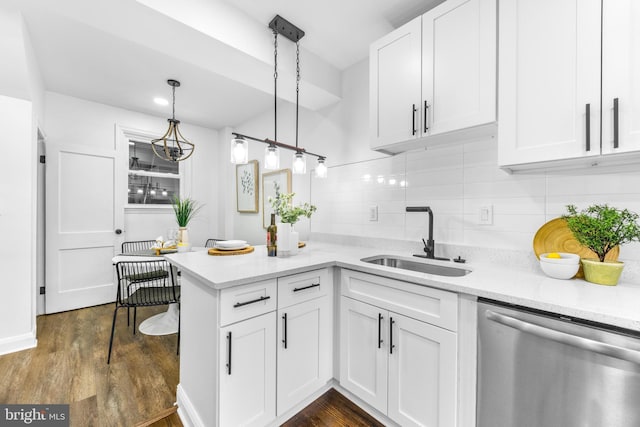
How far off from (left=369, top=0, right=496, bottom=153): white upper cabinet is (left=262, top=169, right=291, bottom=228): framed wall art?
1441 millimetres

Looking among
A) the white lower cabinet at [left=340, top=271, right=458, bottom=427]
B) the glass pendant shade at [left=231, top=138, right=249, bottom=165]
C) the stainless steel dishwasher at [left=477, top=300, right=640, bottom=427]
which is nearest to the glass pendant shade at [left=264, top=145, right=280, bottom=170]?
the glass pendant shade at [left=231, top=138, right=249, bottom=165]

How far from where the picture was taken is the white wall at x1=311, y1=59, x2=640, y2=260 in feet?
4.49

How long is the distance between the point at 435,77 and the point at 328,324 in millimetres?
1642

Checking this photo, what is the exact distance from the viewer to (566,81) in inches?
45.2

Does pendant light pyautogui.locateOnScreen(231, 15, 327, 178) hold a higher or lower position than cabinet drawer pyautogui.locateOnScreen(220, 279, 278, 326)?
higher

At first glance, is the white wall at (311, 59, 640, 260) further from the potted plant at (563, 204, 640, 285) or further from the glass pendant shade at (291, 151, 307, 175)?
the glass pendant shade at (291, 151, 307, 175)

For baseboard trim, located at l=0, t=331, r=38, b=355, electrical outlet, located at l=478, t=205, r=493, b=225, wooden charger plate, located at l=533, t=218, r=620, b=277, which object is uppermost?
electrical outlet, located at l=478, t=205, r=493, b=225

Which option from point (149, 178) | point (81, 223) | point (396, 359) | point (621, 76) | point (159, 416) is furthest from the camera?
point (149, 178)

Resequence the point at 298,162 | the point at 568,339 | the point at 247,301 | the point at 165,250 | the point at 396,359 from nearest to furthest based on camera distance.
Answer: the point at 568,339
the point at 247,301
the point at 396,359
the point at 298,162
the point at 165,250

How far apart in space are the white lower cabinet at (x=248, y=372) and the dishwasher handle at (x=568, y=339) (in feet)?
3.39

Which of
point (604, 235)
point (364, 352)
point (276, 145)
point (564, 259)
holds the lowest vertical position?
point (364, 352)

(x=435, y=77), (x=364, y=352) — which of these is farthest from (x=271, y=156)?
(x=364, y=352)

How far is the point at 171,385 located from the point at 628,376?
7.53ft

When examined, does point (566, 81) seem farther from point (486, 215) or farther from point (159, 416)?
point (159, 416)
